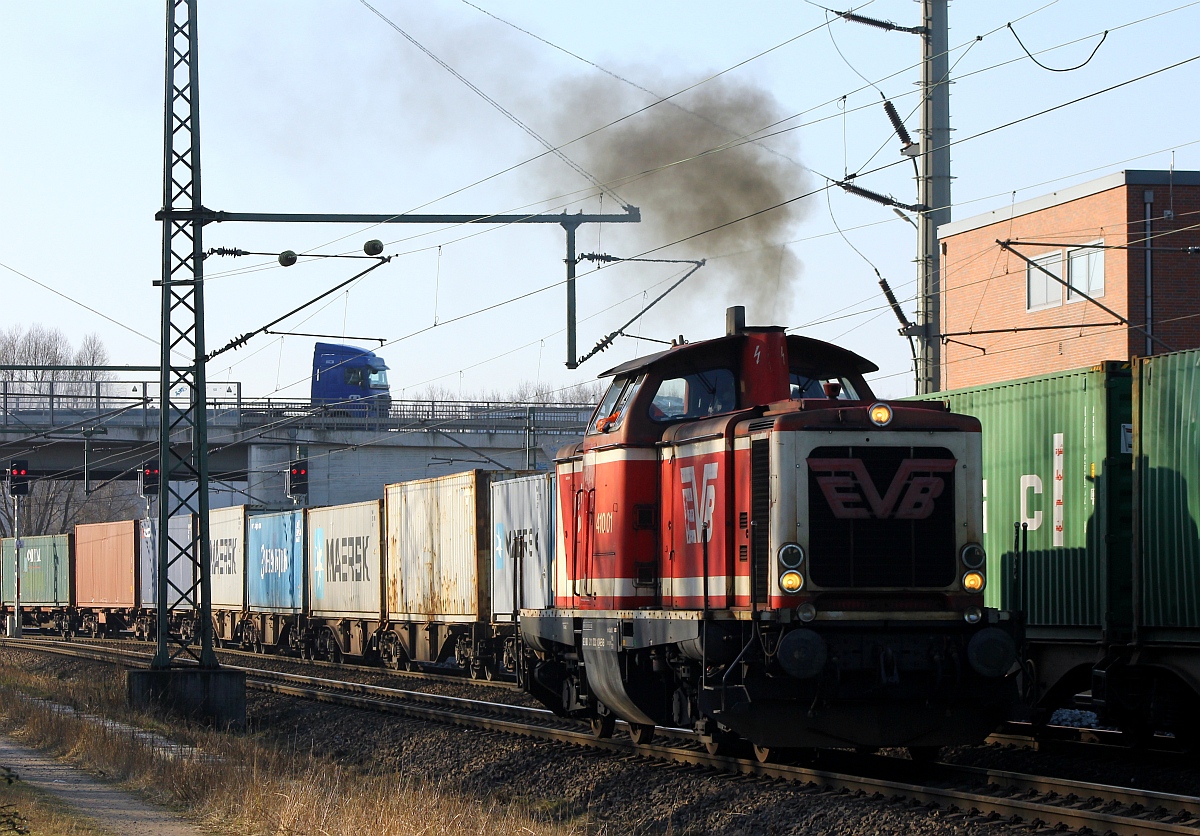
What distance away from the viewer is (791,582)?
34.8 feet

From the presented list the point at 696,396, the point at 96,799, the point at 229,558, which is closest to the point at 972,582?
the point at 696,396

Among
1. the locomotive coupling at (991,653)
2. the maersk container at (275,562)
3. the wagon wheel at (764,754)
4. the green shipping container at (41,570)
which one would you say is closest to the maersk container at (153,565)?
the maersk container at (275,562)

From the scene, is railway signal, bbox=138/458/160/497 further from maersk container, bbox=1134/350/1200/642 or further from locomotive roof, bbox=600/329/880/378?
maersk container, bbox=1134/350/1200/642

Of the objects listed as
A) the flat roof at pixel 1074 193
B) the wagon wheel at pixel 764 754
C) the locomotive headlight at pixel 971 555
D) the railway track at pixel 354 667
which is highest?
the flat roof at pixel 1074 193

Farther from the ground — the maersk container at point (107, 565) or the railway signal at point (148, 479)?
the railway signal at point (148, 479)

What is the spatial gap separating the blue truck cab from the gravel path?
4677 cm

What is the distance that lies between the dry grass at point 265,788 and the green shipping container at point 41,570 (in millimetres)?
34160

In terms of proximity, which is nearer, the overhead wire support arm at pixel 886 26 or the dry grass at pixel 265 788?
the dry grass at pixel 265 788

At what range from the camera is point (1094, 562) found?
1278cm

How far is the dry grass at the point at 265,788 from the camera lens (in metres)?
9.84

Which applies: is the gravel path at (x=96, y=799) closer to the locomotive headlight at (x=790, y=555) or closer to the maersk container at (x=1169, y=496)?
the locomotive headlight at (x=790, y=555)

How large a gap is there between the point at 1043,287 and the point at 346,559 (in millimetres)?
17869

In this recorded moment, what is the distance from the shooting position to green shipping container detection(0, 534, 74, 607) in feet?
166

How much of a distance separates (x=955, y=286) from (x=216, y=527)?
22174 mm
